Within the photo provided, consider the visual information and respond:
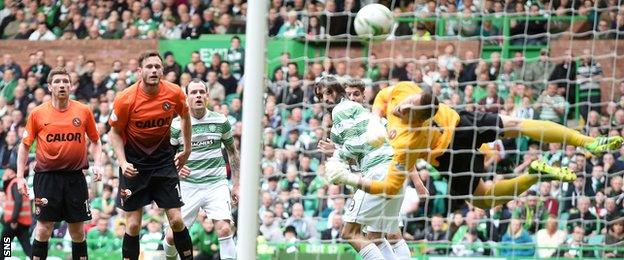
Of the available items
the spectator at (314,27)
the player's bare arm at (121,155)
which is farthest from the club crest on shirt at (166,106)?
the spectator at (314,27)

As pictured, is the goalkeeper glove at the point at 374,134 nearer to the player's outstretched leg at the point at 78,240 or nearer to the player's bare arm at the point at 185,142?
the player's bare arm at the point at 185,142

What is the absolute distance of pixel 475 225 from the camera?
13461 mm

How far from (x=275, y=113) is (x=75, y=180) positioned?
4.45 meters

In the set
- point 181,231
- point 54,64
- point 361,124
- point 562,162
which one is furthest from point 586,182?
point 54,64

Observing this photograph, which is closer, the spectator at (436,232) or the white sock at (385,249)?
the white sock at (385,249)

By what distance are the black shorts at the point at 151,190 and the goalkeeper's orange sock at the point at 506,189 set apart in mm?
2527

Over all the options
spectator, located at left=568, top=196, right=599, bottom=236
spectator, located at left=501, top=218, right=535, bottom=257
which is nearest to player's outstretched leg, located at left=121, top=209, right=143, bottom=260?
spectator, located at left=501, top=218, right=535, bottom=257

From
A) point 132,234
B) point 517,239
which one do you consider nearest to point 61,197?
point 132,234

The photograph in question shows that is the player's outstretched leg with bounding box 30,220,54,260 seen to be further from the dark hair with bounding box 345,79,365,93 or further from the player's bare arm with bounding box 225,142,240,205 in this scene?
the dark hair with bounding box 345,79,365,93

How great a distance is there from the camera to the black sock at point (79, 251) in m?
11.0

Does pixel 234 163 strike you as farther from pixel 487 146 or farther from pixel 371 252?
pixel 487 146

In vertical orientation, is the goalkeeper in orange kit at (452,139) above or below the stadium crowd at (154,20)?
below

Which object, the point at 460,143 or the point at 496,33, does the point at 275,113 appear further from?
the point at 460,143

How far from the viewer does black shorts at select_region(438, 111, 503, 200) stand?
10.3m
